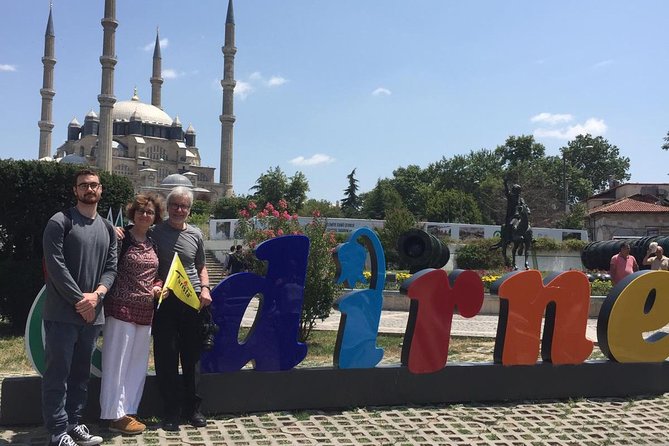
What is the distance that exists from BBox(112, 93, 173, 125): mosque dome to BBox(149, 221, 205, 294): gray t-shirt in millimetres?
87669

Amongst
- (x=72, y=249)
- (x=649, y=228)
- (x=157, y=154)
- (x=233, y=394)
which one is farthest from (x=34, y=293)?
(x=157, y=154)

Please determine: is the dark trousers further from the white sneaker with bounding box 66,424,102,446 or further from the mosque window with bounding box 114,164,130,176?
the mosque window with bounding box 114,164,130,176

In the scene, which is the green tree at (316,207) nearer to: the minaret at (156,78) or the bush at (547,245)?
the bush at (547,245)

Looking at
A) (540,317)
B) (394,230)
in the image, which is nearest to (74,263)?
(540,317)

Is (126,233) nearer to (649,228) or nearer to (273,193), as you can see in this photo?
(649,228)

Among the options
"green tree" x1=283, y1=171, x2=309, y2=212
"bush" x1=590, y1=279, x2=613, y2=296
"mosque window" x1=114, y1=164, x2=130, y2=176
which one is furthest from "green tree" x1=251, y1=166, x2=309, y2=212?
"bush" x1=590, y1=279, x2=613, y2=296

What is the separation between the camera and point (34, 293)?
10.4 m

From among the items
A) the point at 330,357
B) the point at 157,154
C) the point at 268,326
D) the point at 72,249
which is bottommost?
the point at 330,357

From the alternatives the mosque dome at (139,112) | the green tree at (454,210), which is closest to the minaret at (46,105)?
the mosque dome at (139,112)

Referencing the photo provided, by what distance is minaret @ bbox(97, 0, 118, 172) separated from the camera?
5675cm

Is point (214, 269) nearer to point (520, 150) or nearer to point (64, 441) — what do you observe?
point (64, 441)

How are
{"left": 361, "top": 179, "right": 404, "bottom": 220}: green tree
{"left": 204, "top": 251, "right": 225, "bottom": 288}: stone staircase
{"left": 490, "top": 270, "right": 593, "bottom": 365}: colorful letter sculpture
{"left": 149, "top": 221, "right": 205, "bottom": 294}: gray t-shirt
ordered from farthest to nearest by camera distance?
{"left": 361, "top": 179, "right": 404, "bottom": 220}: green tree
{"left": 204, "top": 251, "right": 225, "bottom": 288}: stone staircase
{"left": 490, "top": 270, "right": 593, "bottom": 365}: colorful letter sculpture
{"left": 149, "top": 221, "right": 205, "bottom": 294}: gray t-shirt

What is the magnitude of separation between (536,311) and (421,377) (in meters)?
1.33

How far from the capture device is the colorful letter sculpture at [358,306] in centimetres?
577
